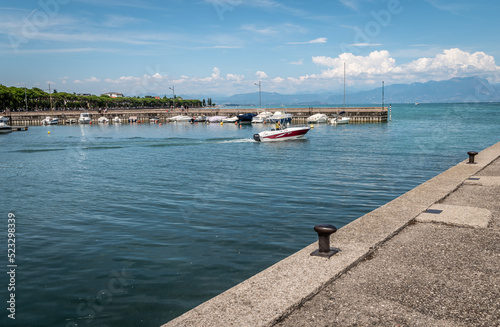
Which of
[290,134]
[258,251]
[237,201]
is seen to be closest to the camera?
[258,251]

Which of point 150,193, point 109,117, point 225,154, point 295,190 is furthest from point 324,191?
point 109,117

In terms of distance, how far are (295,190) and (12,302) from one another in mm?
13200

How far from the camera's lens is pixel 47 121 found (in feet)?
358

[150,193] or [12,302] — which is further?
[150,193]

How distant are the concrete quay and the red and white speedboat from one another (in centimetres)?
3903

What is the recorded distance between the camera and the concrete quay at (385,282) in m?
5.18

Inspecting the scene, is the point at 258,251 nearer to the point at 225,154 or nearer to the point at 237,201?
the point at 237,201

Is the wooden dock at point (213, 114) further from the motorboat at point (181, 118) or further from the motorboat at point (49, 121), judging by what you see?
the motorboat at point (181, 118)

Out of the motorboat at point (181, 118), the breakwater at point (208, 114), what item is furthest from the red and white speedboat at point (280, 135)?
the motorboat at point (181, 118)

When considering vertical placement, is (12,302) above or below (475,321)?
below

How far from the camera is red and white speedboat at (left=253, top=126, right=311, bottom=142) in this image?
4847cm

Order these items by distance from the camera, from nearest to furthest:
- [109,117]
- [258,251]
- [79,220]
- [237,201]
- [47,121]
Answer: [258,251]
[79,220]
[237,201]
[47,121]
[109,117]

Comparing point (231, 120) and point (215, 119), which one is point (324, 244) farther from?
point (215, 119)

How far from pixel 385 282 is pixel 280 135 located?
43.4 meters
